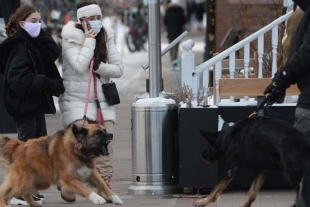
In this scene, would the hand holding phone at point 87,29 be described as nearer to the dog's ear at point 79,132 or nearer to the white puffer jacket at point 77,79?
the white puffer jacket at point 77,79

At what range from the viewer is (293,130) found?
7.37m

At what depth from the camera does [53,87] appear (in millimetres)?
8812

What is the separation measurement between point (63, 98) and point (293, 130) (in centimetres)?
269

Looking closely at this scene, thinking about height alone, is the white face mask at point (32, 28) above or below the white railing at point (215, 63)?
above

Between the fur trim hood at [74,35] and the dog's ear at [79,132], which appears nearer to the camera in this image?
the dog's ear at [79,132]

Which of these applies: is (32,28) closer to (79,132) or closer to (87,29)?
(87,29)

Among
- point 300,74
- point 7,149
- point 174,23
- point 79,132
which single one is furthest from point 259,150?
point 174,23

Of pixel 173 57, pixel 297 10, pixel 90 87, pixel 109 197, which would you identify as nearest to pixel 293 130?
pixel 297 10

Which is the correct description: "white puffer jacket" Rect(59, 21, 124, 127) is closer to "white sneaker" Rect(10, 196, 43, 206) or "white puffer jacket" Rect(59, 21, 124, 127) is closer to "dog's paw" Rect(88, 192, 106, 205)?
"white sneaker" Rect(10, 196, 43, 206)

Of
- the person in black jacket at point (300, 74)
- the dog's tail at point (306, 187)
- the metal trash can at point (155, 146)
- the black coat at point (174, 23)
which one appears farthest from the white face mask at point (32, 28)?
the black coat at point (174, 23)

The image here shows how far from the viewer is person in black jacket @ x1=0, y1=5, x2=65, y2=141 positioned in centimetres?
877

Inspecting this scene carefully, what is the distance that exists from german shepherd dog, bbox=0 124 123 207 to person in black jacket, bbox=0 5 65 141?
14.3 inches

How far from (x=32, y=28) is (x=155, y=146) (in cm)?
166

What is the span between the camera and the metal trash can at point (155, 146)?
30.6ft
